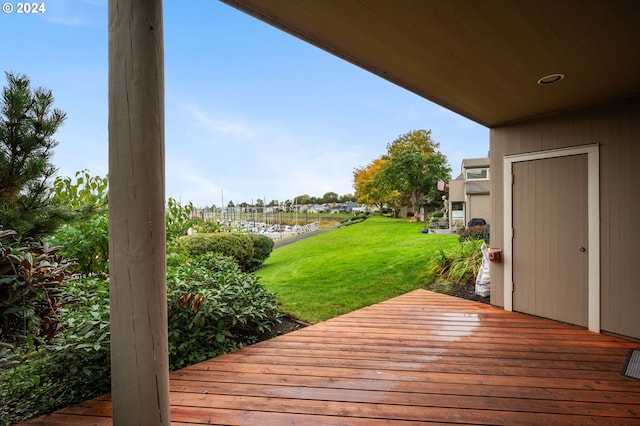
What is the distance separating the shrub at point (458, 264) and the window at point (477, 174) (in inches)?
505

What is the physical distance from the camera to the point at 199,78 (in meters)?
7.34

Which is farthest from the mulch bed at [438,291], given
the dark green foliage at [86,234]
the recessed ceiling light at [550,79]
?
the recessed ceiling light at [550,79]

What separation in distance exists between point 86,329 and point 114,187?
176 cm

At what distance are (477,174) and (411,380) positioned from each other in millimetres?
17484

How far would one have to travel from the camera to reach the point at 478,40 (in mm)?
2107

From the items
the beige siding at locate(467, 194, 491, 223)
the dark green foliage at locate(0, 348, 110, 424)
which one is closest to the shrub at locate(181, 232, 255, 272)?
the dark green foliage at locate(0, 348, 110, 424)

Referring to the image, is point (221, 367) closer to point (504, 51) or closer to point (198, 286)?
point (198, 286)

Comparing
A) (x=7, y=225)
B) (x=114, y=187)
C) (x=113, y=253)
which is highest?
(x=114, y=187)

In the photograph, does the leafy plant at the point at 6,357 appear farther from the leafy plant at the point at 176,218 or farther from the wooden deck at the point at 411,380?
the leafy plant at the point at 176,218

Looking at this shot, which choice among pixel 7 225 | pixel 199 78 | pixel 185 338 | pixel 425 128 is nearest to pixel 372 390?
pixel 185 338

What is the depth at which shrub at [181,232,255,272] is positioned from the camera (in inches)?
220

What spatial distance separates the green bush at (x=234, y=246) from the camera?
5.62 meters

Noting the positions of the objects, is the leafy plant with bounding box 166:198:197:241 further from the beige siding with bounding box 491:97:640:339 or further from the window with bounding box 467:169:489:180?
the window with bounding box 467:169:489:180

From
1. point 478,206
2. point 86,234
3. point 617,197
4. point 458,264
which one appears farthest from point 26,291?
point 478,206
